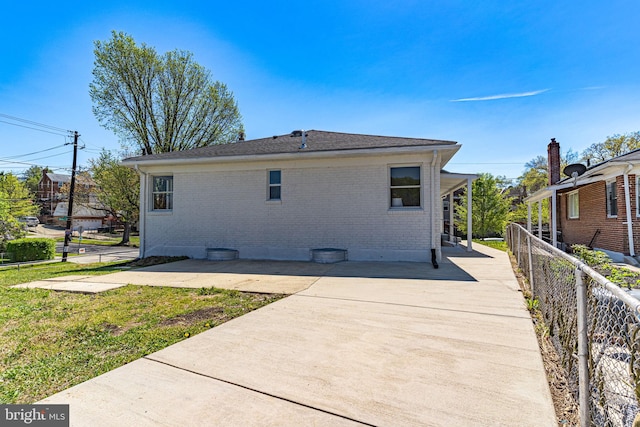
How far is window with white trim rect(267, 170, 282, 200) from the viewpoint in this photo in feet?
35.6

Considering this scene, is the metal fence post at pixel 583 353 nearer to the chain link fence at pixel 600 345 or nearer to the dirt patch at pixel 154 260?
the chain link fence at pixel 600 345

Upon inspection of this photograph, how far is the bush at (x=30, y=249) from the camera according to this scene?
17.1 m

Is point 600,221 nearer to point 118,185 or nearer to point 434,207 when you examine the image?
point 434,207

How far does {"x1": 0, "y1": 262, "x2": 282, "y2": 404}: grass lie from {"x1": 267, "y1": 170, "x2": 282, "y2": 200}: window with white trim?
526cm

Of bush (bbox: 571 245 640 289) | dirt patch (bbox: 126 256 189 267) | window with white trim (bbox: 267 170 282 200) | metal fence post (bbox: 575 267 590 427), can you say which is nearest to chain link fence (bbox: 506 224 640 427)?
metal fence post (bbox: 575 267 590 427)

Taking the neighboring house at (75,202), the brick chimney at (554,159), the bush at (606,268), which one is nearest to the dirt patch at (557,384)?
the bush at (606,268)

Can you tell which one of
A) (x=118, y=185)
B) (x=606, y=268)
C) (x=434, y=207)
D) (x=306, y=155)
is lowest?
(x=606, y=268)

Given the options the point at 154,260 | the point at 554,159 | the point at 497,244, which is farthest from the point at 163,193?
the point at 554,159

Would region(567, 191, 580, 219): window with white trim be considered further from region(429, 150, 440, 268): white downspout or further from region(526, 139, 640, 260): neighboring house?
region(429, 150, 440, 268): white downspout

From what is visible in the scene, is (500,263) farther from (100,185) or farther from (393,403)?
(100,185)

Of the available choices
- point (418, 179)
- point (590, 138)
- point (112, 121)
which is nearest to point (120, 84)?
point (112, 121)

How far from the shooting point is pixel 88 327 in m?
4.08

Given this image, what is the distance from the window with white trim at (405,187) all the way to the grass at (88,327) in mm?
5750

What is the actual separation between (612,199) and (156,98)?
28.1 meters
